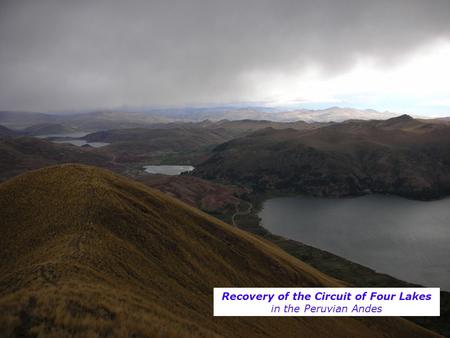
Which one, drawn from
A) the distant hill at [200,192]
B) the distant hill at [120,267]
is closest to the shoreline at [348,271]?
the distant hill at [120,267]

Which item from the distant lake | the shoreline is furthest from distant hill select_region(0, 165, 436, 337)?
the distant lake

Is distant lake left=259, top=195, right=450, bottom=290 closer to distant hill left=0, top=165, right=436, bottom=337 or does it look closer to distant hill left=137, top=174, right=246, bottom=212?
distant hill left=137, top=174, right=246, bottom=212

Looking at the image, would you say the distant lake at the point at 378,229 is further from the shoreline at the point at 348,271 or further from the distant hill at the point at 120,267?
the distant hill at the point at 120,267

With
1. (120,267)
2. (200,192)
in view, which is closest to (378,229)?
(200,192)

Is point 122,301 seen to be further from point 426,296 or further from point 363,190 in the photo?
point 363,190

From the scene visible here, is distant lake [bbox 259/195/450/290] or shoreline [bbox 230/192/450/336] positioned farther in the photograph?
distant lake [bbox 259/195/450/290]

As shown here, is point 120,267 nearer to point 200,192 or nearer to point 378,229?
point 378,229
